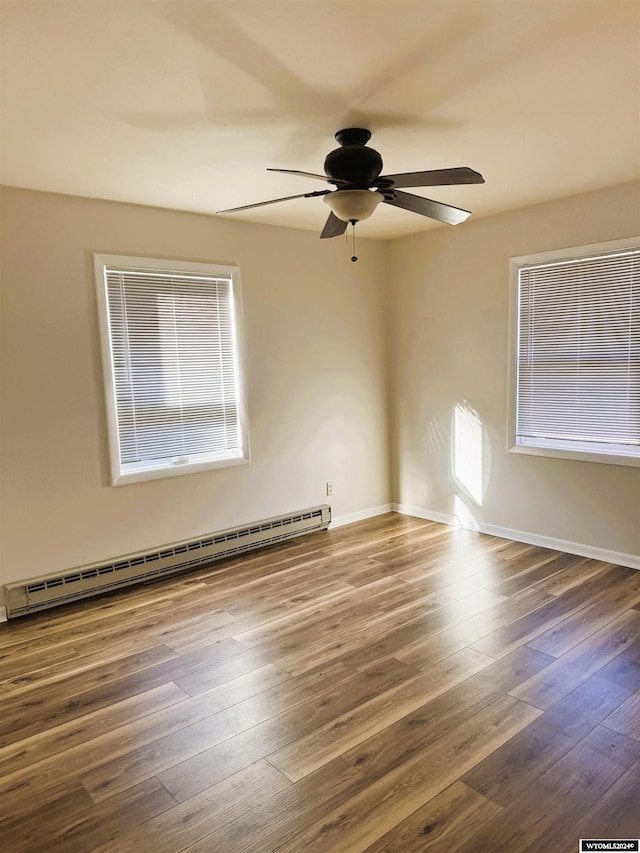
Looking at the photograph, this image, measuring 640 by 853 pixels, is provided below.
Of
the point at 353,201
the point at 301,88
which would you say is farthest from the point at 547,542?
the point at 301,88

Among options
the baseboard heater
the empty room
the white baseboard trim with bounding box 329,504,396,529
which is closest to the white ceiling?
the empty room

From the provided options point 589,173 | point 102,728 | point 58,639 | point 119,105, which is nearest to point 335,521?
point 58,639

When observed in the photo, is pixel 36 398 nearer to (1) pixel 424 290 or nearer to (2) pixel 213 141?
(2) pixel 213 141

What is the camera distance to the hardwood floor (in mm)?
1829

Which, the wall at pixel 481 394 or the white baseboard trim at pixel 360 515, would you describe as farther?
the white baseboard trim at pixel 360 515

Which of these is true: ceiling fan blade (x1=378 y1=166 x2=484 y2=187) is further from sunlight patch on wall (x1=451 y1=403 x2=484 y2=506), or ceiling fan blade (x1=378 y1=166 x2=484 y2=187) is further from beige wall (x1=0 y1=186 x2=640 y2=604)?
sunlight patch on wall (x1=451 y1=403 x2=484 y2=506)

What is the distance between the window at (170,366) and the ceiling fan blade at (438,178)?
196 centimetres

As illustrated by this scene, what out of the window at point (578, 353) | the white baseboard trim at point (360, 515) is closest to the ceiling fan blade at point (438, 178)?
the window at point (578, 353)

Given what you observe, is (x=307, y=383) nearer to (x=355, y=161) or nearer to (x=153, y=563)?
(x=153, y=563)

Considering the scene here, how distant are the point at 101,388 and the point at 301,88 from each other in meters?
2.28

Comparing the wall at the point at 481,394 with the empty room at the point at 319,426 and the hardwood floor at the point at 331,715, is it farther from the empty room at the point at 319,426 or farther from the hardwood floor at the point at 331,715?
the hardwood floor at the point at 331,715

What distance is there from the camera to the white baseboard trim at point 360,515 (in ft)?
16.7

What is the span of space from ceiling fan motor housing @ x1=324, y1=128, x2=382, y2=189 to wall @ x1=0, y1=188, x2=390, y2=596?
174cm

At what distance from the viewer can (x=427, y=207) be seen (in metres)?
2.80
